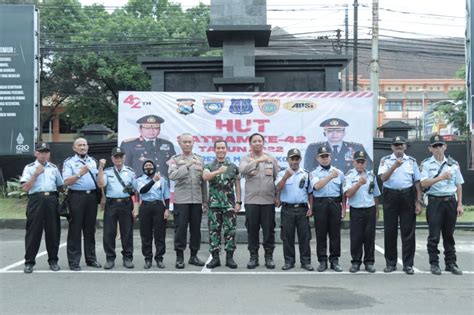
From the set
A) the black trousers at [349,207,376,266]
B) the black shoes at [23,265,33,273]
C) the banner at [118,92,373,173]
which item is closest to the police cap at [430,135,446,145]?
the black trousers at [349,207,376,266]

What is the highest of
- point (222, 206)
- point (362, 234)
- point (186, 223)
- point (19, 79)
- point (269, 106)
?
point (19, 79)

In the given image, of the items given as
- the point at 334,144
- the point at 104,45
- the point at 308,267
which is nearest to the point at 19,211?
the point at 334,144

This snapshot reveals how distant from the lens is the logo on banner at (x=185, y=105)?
1003 centimetres

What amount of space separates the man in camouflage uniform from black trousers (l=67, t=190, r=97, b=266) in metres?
1.57

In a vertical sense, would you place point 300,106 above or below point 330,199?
above

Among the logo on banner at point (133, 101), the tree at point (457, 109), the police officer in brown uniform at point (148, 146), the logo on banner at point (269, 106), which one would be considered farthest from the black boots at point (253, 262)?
the tree at point (457, 109)

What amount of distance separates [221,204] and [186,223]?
570mm

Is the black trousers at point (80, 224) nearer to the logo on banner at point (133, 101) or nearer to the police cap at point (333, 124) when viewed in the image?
the logo on banner at point (133, 101)

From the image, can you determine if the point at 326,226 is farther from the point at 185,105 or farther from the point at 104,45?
the point at 104,45

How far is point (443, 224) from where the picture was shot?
7.01m

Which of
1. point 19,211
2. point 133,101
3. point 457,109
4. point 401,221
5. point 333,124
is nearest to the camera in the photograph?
point 401,221

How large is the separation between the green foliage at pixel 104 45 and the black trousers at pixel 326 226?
17.9 m

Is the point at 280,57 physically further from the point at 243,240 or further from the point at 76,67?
the point at 76,67

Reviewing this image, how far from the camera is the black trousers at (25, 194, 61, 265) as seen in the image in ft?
22.9
